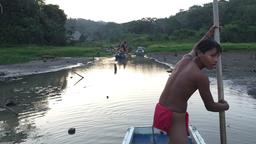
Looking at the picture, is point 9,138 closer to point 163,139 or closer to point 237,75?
point 163,139

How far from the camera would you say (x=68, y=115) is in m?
16.8

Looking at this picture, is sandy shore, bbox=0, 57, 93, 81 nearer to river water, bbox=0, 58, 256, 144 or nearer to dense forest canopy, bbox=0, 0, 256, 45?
river water, bbox=0, 58, 256, 144

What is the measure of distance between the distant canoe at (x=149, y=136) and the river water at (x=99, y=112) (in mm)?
2734

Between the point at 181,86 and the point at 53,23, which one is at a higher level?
the point at 53,23

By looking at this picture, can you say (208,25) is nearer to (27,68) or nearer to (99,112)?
(27,68)

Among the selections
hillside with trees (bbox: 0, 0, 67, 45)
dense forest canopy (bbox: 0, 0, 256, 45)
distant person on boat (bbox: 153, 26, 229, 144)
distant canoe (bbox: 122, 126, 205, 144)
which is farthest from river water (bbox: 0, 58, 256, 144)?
hillside with trees (bbox: 0, 0, 67, 45)

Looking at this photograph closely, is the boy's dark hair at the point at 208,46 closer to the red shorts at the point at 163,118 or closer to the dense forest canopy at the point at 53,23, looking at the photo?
the red shorts at the point at 163,118

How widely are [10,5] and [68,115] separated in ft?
163

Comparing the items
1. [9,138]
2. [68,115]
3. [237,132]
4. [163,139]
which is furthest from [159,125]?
[68,115]

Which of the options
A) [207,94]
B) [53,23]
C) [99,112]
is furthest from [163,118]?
[53,23]

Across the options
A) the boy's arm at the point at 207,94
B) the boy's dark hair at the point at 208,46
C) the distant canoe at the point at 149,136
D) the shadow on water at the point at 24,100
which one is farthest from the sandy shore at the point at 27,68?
the boy's dark hair at the point at 208,46

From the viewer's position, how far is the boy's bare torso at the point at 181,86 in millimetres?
5637

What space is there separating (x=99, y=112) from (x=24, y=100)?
17.3 feet

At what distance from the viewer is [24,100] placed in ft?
68.4
